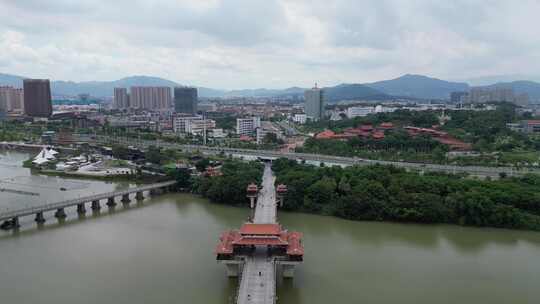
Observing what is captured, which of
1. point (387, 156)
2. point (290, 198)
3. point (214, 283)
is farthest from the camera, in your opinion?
point (387, 156)

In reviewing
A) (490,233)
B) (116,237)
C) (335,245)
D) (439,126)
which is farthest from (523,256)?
(439,126)

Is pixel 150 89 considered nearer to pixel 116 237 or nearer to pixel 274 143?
pixel 274 143

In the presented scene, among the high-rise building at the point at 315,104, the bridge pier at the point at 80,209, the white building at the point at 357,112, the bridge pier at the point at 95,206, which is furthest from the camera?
the high-rise building at the point at 315,104

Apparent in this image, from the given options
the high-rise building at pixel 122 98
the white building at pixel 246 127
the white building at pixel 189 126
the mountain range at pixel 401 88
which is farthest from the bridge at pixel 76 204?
the mountain range at pixel 401 88

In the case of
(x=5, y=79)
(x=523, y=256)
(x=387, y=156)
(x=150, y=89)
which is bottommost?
(x=523, y=256)

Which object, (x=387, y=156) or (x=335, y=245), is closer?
(x=335, y=245)

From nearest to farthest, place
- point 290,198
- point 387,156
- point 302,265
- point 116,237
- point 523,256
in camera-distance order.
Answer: point 302,265, point 523,256, point 116,237, point 290,198, point 387,156

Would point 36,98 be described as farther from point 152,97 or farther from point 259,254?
point 259,254

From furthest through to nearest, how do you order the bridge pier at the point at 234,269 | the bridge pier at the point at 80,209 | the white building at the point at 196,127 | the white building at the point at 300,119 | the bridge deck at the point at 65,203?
the white building at the point at 300,119
the white building at the point at 196,127
the bridge pier at the point at 80,209
the bridge deck at the point at 65,203
the bridge pier at the point at 234,269

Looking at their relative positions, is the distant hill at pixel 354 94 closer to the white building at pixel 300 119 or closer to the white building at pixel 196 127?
the white building at pixel 300 119
